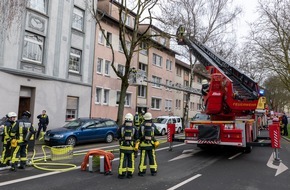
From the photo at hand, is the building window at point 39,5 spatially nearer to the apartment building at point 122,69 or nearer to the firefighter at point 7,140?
the apartment building at point 122,69

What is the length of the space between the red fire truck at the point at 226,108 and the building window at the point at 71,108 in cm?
1307

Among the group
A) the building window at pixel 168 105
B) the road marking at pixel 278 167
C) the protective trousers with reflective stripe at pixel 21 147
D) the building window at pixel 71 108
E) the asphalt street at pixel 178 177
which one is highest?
the building window at pixel 168 105

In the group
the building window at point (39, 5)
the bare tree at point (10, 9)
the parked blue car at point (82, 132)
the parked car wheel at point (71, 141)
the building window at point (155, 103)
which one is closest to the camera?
the bare tree at point (10, 9)

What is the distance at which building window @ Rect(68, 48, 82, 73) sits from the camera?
2275cm

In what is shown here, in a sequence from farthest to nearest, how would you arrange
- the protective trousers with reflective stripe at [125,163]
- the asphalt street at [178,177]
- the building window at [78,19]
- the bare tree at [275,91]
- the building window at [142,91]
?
the bare tree at [275,91] < the building window at [142,91] < the building window at [78,19] < the protective trousers with reflective stripe at [125,163] < the asphalt street at [178,177]

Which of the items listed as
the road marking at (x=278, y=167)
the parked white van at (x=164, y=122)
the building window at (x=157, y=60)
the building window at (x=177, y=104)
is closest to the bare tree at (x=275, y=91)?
the parked white van at (x=164, y=122)

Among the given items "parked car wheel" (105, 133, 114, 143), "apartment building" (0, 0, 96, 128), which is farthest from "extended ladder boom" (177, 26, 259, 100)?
"apartment building" (0, 0, 96, 128)

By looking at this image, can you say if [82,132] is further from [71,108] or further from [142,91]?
[142,91]

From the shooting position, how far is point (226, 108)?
39.4 feet

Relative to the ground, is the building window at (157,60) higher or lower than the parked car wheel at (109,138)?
higher

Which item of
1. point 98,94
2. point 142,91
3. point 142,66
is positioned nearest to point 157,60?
point 142,66

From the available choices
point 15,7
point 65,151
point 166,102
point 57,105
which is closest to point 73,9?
point 57,105

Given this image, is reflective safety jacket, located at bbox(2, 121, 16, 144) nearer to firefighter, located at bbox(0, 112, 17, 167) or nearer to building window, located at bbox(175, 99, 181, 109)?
firefighter, located at bbox(0, 112, 17, 167)

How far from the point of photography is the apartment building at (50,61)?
1777 cm
